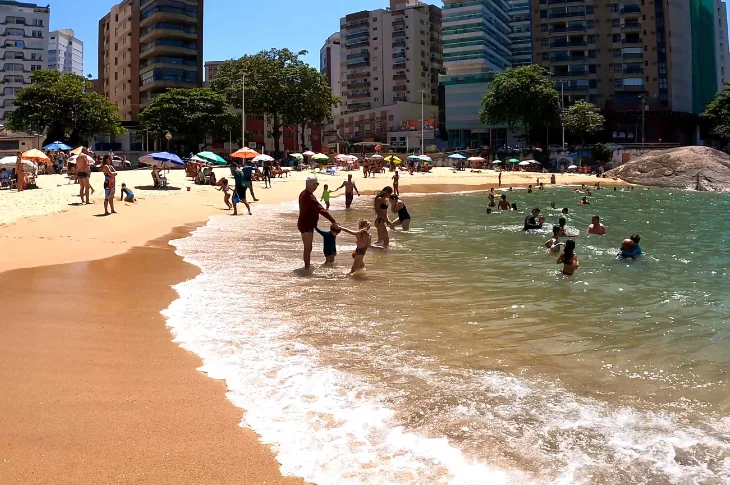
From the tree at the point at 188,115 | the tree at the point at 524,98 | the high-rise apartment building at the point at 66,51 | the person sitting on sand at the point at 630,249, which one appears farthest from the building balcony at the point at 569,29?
the high-rise apartment building at the point at 66,51

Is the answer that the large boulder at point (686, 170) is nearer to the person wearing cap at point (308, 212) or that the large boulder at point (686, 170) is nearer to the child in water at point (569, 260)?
the child in water at point (569, 260)

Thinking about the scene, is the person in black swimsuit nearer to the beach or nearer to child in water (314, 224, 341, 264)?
child in water (314, 224, 341, 264)

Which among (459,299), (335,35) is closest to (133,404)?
(459,299)

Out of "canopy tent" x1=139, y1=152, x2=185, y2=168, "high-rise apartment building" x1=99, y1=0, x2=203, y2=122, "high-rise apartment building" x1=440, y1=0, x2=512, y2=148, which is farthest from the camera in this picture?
"high-rise apartment building" x1=440, y1=0, x2=512, y2=148

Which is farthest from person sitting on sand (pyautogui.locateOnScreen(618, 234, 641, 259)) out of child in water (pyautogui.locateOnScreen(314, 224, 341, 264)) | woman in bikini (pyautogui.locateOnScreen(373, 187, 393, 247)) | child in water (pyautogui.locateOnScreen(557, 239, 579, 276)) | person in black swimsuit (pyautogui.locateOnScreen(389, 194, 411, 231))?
person in black swimsuit (pyautogui.locateOnScreen(389, 194, 411, 231))

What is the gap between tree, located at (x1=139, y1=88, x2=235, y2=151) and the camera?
6256cm

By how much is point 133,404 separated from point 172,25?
8078 cm

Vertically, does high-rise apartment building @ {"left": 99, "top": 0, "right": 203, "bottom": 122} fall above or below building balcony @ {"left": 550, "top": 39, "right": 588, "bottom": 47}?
below

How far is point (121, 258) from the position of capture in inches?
450

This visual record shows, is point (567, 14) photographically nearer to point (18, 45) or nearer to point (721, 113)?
point (721, 113)

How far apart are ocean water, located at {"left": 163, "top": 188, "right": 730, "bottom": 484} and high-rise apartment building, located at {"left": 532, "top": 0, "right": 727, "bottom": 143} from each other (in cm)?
8179

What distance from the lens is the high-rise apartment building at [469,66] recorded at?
9994 centimetres

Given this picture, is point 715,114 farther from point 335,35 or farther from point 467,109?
point 335,35

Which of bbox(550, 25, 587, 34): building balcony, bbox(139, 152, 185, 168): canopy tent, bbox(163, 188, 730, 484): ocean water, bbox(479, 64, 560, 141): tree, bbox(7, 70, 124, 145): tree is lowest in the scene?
bbox(163, 188, 730, 484): ocean water
